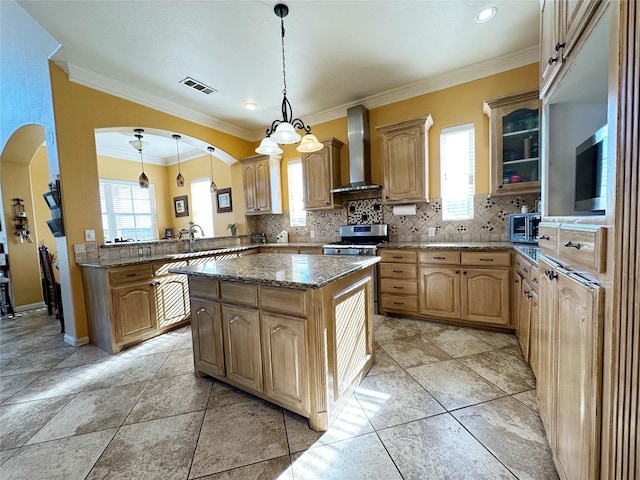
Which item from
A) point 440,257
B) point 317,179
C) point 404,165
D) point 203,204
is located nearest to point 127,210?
point 203,204

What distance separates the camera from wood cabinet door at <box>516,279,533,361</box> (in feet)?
6.63

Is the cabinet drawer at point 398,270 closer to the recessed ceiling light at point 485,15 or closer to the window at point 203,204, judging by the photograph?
the recessed ceiling light at point 485,15

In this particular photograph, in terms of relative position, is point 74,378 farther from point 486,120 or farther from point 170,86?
point 486,120

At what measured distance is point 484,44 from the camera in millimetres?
2740

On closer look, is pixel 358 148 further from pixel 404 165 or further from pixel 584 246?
pixel 584 246

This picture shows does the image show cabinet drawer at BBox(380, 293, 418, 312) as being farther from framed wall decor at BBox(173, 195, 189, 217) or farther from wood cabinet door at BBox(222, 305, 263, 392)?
framed wall decor at BBox(173, 195, 189, 217)

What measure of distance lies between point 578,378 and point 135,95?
4756 mm

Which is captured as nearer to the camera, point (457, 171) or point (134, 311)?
point (134, 311)

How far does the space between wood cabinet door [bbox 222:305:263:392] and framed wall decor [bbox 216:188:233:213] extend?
3.96m

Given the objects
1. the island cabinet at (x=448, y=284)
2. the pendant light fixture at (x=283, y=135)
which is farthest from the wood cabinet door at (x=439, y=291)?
the pendant light fixture at (x=283, y=135)

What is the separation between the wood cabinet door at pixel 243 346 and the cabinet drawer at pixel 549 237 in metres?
1.66

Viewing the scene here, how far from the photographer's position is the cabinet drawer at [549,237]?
1216 millimetres

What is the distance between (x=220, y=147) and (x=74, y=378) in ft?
11.9

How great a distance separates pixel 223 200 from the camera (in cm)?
555
